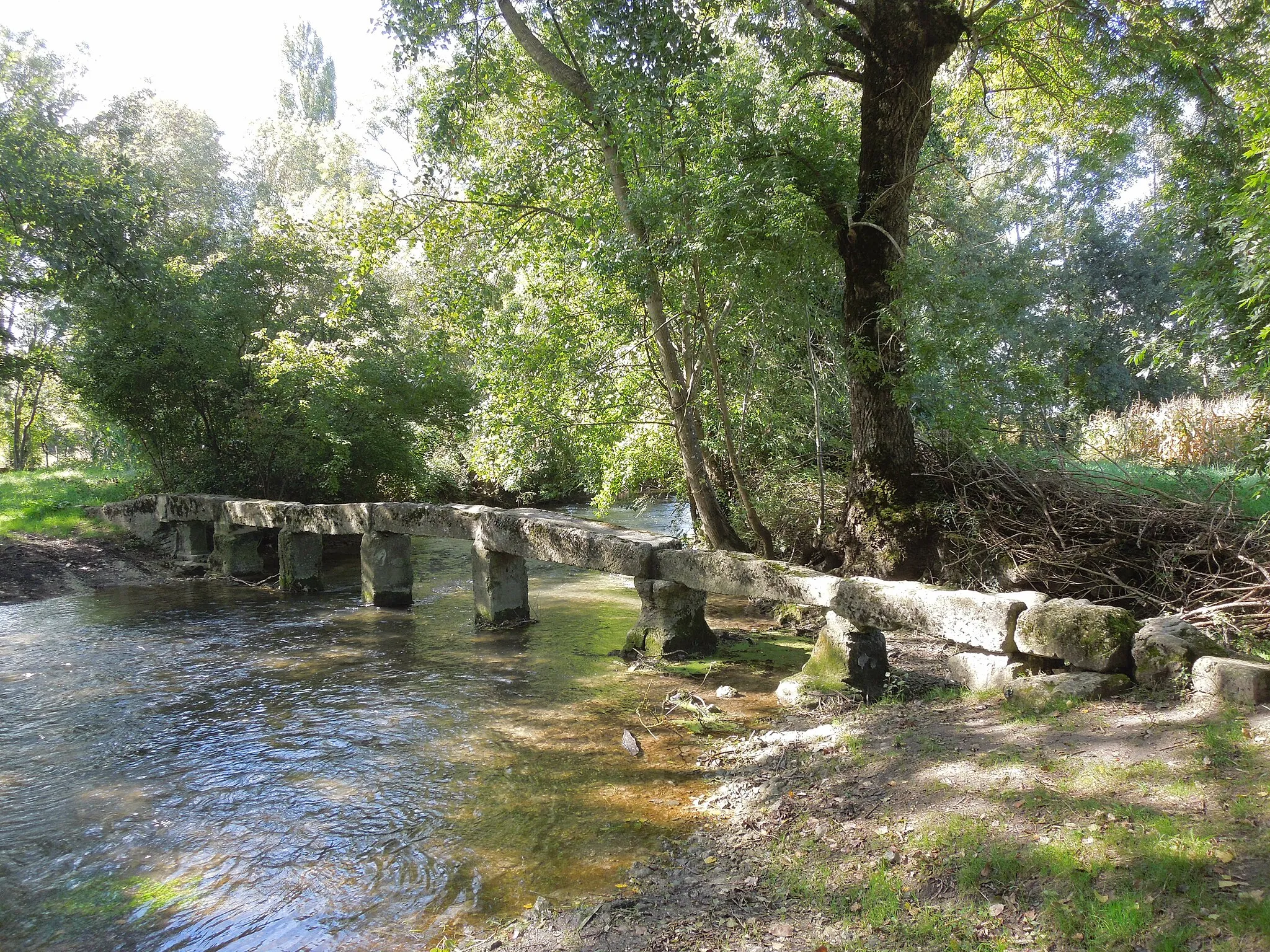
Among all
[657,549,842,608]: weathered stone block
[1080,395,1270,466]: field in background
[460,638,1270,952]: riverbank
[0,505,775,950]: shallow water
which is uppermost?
[1080,395,1270,466]: field in background

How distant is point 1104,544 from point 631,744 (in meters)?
4.25

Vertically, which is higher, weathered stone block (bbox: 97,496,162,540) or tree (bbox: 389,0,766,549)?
tree (bbox: 389,0,766,549)

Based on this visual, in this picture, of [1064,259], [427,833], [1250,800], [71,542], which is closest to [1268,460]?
[1250,800]

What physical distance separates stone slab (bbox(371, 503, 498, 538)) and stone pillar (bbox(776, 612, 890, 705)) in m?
4.62

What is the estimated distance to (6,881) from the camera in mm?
4062

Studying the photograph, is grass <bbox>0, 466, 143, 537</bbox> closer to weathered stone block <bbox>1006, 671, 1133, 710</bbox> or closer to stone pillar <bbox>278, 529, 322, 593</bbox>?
stone pillar <bbox>278, 529, 322, 593</bbox>

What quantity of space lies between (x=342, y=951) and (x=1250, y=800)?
3.87 m

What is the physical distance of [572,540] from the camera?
8.04 m

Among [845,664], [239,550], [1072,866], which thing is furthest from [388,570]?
[1072,866]

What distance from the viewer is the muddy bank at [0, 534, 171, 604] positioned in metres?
12.1

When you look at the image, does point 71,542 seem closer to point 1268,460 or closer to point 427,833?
point 427,833

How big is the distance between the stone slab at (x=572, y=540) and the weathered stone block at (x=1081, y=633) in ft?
11.5

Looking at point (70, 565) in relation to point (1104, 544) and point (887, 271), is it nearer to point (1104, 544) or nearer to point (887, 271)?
point (887, 271)

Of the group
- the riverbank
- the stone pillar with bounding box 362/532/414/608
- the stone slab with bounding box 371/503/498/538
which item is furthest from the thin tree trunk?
the stone pillar with bounding box 362/532/414/608
